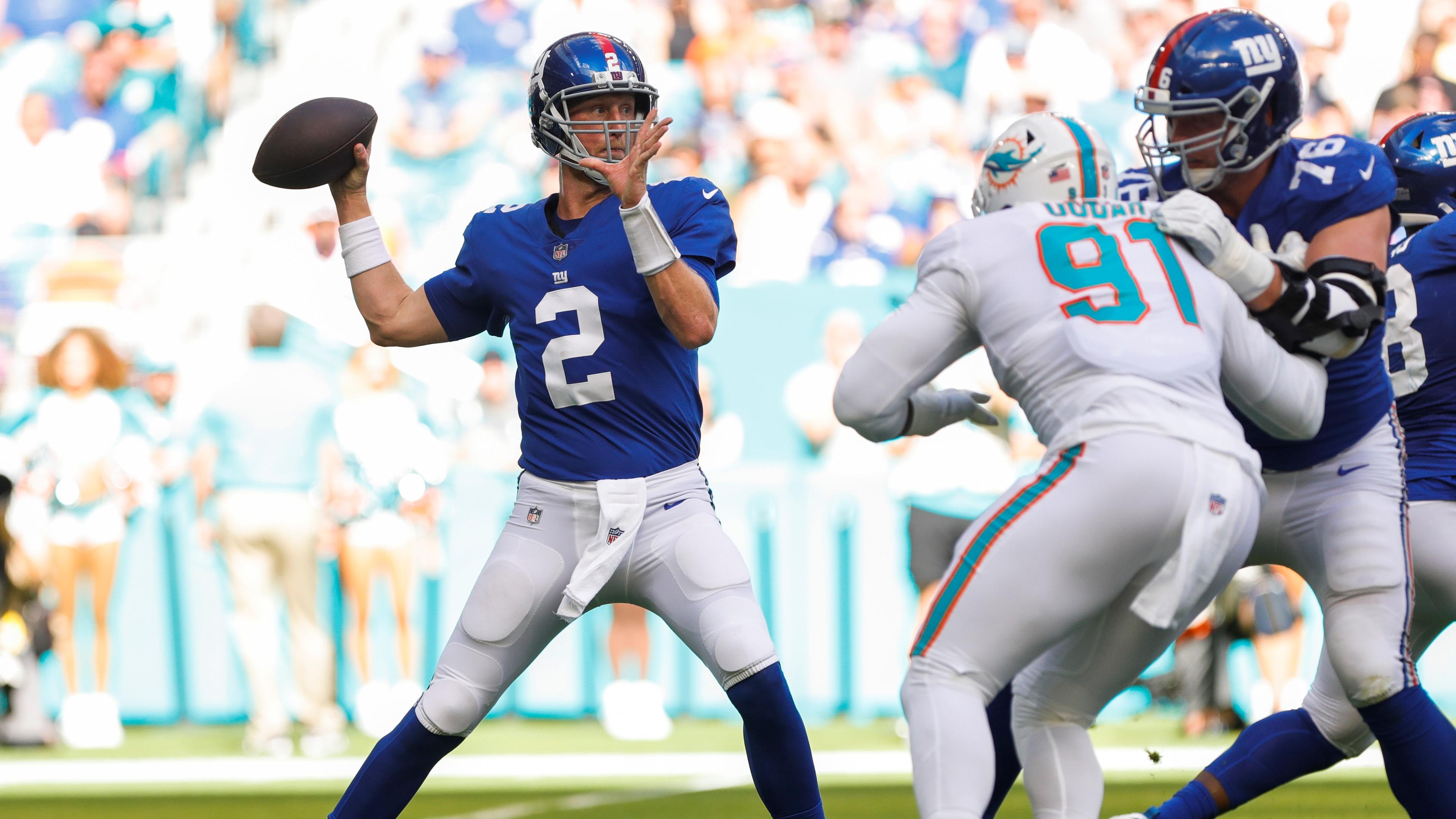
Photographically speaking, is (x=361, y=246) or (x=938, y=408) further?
(x=361, y=246)

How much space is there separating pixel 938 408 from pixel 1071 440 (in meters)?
0.35

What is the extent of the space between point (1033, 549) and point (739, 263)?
19.1 ft

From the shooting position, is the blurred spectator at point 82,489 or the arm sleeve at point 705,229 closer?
the arm sleeve at point 705,229

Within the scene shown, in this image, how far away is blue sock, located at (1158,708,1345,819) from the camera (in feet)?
10.7

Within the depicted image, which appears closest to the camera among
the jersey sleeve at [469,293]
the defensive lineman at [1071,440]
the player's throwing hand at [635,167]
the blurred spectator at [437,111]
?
the defensive lineman at [1071,440]

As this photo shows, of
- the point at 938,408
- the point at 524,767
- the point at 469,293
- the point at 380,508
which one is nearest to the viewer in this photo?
the point at 938,408

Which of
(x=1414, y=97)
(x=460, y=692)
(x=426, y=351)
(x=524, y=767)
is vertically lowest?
(x=524, y=767)

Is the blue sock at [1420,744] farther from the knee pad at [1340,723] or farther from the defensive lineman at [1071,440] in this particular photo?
the defensive lineman at [1071,440]

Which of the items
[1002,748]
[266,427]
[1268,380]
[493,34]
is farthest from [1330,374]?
[493,34]

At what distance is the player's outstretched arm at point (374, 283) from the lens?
3254 millimetres

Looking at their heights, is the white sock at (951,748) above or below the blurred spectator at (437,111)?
below

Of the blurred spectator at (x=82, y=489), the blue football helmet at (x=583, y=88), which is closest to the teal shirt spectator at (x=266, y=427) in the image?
the blurred spectator at (x=82, y=489)

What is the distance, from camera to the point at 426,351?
7539 millimetres

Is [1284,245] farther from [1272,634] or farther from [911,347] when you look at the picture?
[1272,634]
